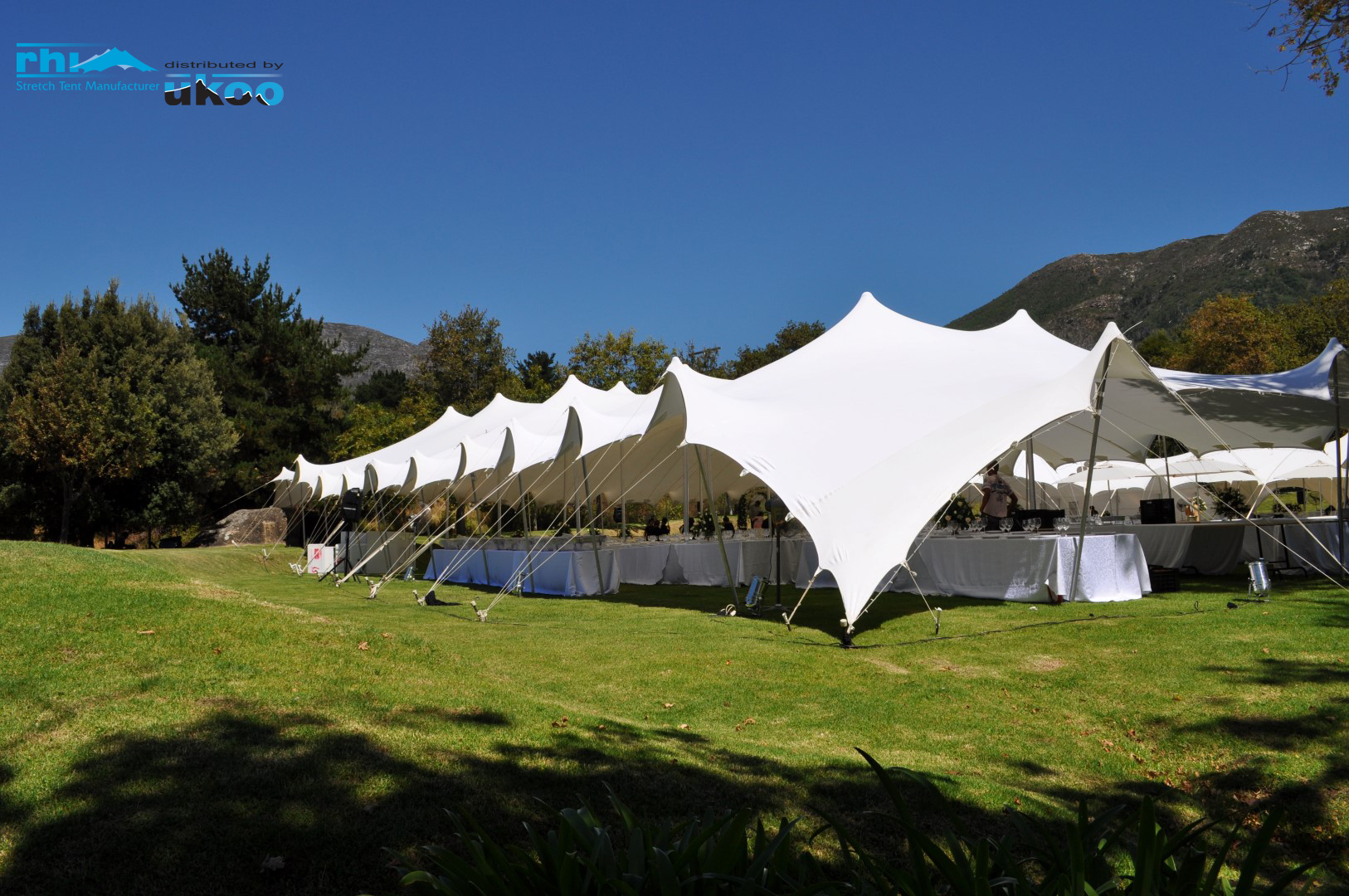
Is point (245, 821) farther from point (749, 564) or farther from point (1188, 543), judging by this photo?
point (1188, 543)

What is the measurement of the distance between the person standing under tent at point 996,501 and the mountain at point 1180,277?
79.3 m

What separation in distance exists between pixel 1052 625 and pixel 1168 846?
686 cm

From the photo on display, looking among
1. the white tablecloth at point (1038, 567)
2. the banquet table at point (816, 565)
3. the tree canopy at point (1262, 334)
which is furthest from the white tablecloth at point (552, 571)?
the tree canopy at point (1262, 334)

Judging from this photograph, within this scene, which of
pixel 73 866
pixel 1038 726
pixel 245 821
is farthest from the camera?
pixel 1038 726

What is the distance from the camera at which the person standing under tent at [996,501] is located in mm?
13173

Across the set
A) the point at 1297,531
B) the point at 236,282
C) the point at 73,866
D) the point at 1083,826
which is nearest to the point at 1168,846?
the point at 1083,826

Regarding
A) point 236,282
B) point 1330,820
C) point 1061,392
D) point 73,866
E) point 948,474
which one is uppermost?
point 236,282

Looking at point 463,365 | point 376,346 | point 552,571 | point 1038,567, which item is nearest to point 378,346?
point 376,346

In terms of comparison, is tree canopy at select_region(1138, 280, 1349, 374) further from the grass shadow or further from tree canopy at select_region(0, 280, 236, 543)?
the grass shadow

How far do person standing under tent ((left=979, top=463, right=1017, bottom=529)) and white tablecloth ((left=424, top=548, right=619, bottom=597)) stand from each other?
593 cm

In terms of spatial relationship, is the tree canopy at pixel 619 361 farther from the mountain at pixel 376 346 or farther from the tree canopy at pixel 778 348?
the mountain at pixel 376 346

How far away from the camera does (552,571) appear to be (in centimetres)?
1552

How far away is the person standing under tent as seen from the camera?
43.2 feet

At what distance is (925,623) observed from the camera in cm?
962
